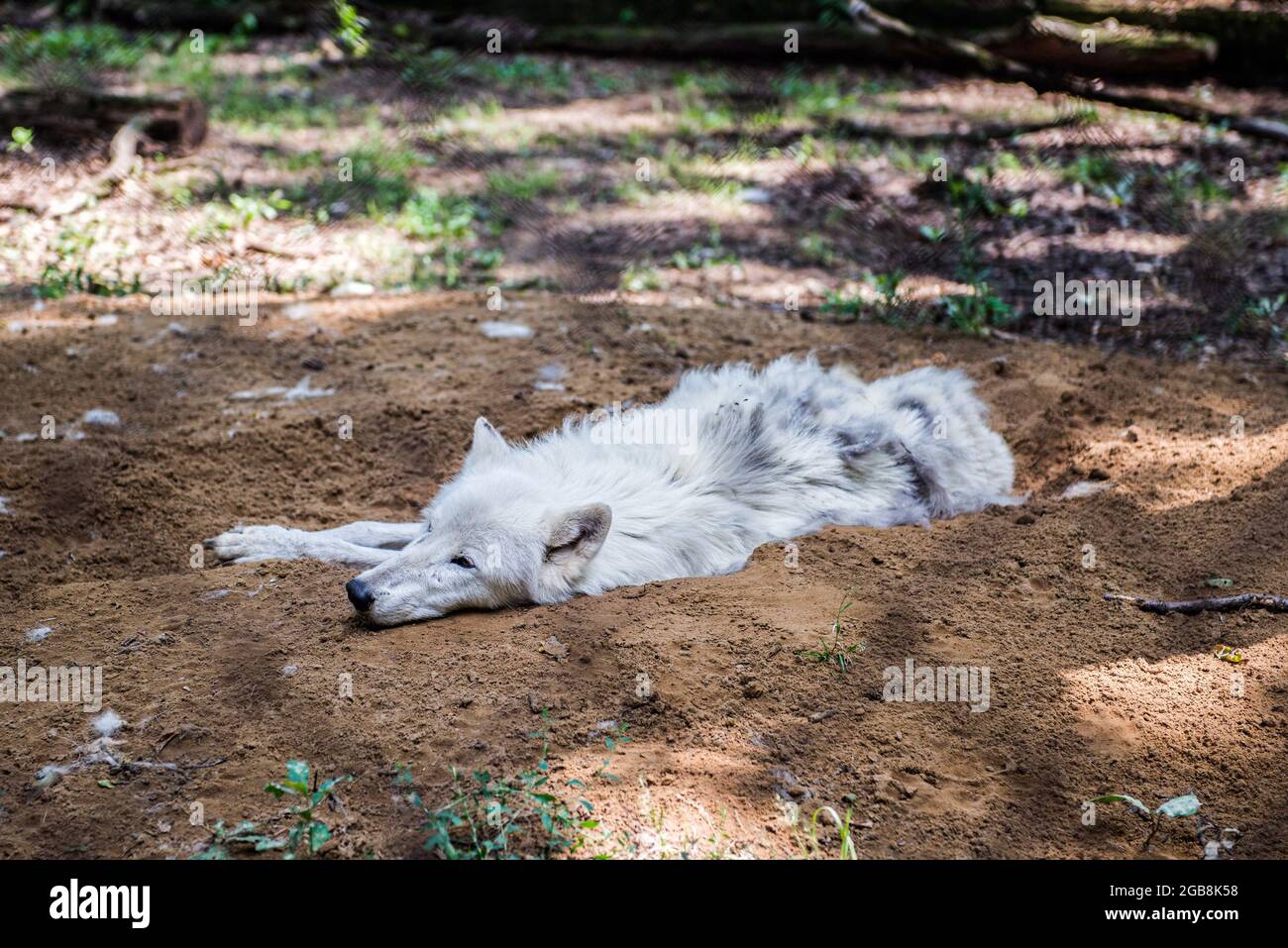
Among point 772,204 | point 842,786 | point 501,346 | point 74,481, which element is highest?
point 772,204

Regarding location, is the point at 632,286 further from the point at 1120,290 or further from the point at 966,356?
the point at 1120,290

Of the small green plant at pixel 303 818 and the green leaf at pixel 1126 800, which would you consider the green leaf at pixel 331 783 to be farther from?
the green leaf at pixel 1126 800

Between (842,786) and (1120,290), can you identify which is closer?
(842,786)

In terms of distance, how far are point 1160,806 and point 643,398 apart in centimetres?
375

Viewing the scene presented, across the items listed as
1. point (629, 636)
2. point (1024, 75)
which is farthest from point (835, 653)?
point (1024, 75)

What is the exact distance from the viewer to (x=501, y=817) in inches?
121

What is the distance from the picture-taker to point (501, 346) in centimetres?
695

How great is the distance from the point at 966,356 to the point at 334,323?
4226mm

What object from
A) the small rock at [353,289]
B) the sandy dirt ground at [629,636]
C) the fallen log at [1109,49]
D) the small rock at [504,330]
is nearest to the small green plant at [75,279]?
the sandy dirt ground at [629,636]

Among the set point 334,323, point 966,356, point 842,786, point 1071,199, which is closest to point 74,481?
point 334,323

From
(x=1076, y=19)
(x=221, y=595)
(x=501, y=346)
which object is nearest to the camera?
(x=221, y=595)

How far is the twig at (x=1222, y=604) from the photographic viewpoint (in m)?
4.26

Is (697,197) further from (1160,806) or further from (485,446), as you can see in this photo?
(1160,806)

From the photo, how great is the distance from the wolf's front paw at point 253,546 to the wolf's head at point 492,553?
693mm
